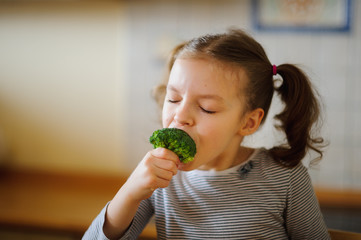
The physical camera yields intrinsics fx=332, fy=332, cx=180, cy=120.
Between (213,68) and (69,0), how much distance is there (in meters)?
1.55

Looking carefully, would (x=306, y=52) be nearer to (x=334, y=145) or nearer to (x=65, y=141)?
(x=334, y=145)

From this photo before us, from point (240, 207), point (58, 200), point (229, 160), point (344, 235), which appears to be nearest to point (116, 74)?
point (58, 200)

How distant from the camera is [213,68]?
831 mm

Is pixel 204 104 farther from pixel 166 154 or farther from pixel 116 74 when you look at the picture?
pixel 116 74

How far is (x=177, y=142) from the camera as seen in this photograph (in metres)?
0.71

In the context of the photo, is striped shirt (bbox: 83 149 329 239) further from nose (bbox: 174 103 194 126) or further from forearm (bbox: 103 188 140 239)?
nose (bbox: 174 103 194 126)

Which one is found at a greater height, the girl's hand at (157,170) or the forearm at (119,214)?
the girl's hand at (157,170)

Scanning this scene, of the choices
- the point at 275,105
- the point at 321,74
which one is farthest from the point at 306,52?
the point at 275,105

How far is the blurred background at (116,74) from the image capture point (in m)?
1.97

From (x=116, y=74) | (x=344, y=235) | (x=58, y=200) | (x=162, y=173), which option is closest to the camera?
(x=162, y=173)

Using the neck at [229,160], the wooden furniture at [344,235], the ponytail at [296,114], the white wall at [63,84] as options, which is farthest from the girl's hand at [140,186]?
the white wall at [63,84]

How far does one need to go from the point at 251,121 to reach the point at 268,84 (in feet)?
0.39

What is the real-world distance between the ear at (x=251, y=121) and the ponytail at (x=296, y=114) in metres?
0.10

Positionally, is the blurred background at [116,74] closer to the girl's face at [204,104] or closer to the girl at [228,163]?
the girl at [228,163]
